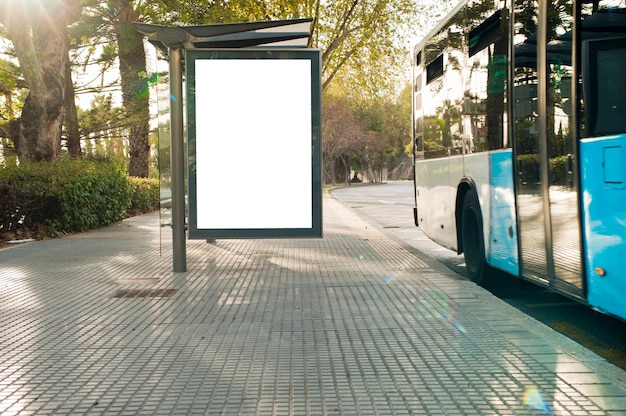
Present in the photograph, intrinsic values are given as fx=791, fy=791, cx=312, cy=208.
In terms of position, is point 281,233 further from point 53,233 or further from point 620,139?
point 53,233

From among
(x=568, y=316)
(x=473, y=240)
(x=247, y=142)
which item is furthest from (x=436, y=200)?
(x=568, y=316)

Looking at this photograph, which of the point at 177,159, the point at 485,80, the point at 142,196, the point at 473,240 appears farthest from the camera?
the point at 142,196

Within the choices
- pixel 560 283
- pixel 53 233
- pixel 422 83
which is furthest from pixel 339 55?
pixel 560 283

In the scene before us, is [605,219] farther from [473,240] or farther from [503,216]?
[473,240]

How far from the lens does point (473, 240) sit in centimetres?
955

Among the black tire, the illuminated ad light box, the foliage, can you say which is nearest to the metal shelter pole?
the illuminated ad light box

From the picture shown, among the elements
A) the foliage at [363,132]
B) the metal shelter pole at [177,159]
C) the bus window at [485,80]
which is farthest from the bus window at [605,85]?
the foliage at [363,132]

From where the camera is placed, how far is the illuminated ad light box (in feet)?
35.1

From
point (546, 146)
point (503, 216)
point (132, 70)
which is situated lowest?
point (503, 216)

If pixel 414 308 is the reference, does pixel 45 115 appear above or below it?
above

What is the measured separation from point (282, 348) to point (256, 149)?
5207 millimetres

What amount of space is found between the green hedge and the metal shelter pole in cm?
593

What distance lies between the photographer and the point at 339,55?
2781 centimetres

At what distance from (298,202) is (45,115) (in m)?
10.4
